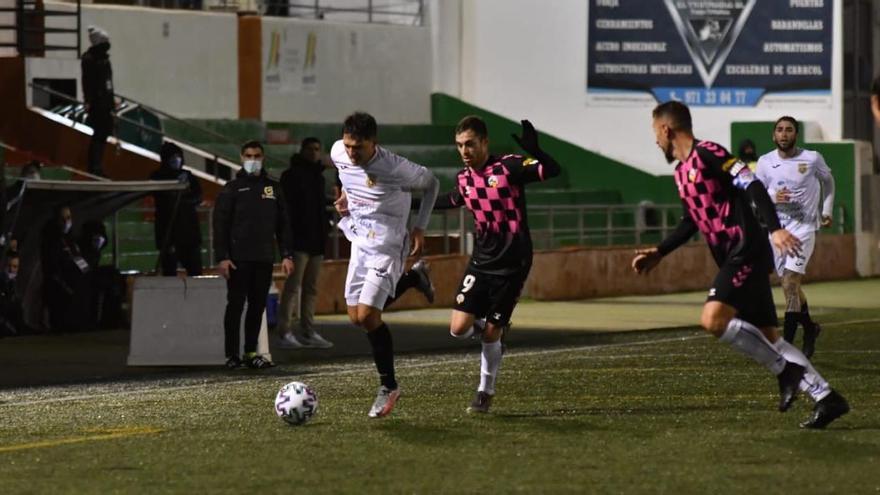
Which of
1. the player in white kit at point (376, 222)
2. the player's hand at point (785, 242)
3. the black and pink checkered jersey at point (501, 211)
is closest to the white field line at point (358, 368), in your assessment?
the player in white kit at point (376, 222)

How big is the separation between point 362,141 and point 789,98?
24924 mm

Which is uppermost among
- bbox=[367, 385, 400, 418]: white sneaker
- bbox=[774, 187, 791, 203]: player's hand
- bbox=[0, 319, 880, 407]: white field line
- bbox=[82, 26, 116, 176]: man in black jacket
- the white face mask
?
bbox=[82, 26, 116, 176]: man in black jacket

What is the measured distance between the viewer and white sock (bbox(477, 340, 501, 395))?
12.6 meters

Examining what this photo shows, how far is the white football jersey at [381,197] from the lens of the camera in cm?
1274

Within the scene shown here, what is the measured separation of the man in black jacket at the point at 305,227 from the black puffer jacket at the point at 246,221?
1800 mm

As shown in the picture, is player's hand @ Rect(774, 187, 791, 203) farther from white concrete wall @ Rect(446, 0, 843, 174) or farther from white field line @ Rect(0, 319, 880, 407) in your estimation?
white concrete wall @ Rect(446, 0, 843, 174)

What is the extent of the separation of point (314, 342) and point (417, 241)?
6.72 m

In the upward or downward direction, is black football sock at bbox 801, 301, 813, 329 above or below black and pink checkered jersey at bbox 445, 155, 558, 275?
below

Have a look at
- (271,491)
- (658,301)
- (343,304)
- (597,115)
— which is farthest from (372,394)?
(597,115)

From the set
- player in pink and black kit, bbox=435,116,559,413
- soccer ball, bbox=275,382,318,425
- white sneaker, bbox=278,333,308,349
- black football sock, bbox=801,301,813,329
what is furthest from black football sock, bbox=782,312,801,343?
soccer ball, bbox=275,382,318,425

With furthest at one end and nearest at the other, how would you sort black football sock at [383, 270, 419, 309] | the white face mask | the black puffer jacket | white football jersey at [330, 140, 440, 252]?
the white face mask
the black puffer jacket
black football sock at [383, 270, 419, 309]
white football jersey at [330, 140, 440, 252]

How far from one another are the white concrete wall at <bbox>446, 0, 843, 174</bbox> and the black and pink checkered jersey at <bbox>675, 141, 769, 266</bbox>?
2491 cm

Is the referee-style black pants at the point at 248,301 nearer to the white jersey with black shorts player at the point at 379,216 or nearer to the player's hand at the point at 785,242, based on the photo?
the white jersey with black shorts player at the point at 379,216

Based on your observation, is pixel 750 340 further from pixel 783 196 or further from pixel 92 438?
pixel 783 196
